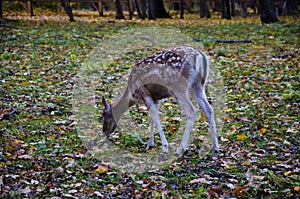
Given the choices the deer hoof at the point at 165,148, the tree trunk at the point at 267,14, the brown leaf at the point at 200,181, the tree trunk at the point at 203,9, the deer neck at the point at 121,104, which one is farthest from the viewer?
the tree trunk at the point at 203,9

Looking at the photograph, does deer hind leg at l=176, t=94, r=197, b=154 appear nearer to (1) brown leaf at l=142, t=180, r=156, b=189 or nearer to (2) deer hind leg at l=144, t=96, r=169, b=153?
(2) deer hind leg at l=144, t=96, r=169, b=153

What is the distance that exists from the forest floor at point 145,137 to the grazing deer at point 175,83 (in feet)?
1.58

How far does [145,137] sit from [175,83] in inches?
50.2

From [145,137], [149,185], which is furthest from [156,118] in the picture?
[149,185]

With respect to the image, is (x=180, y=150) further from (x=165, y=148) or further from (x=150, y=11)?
(x=150, y=11)

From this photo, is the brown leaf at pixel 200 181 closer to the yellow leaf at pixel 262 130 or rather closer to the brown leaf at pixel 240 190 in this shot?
the brown leaf at pixel 240 190

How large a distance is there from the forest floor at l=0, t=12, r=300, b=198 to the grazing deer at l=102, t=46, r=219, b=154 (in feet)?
1.58

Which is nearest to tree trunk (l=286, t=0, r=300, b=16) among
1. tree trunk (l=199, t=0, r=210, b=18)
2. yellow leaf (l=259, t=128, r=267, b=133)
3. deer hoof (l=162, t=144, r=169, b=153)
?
tree trunk (l=199, t=0, r=210, b=18)

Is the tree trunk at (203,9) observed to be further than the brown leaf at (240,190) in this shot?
Yes

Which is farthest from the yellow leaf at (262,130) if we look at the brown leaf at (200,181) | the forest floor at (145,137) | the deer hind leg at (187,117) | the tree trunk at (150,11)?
the tree trunk at (150,11)

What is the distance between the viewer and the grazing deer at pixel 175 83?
605 centimetres

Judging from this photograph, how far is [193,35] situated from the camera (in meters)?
16.2

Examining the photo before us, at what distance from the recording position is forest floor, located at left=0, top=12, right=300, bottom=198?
5.00 m

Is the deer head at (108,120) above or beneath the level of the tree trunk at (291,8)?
beneath
